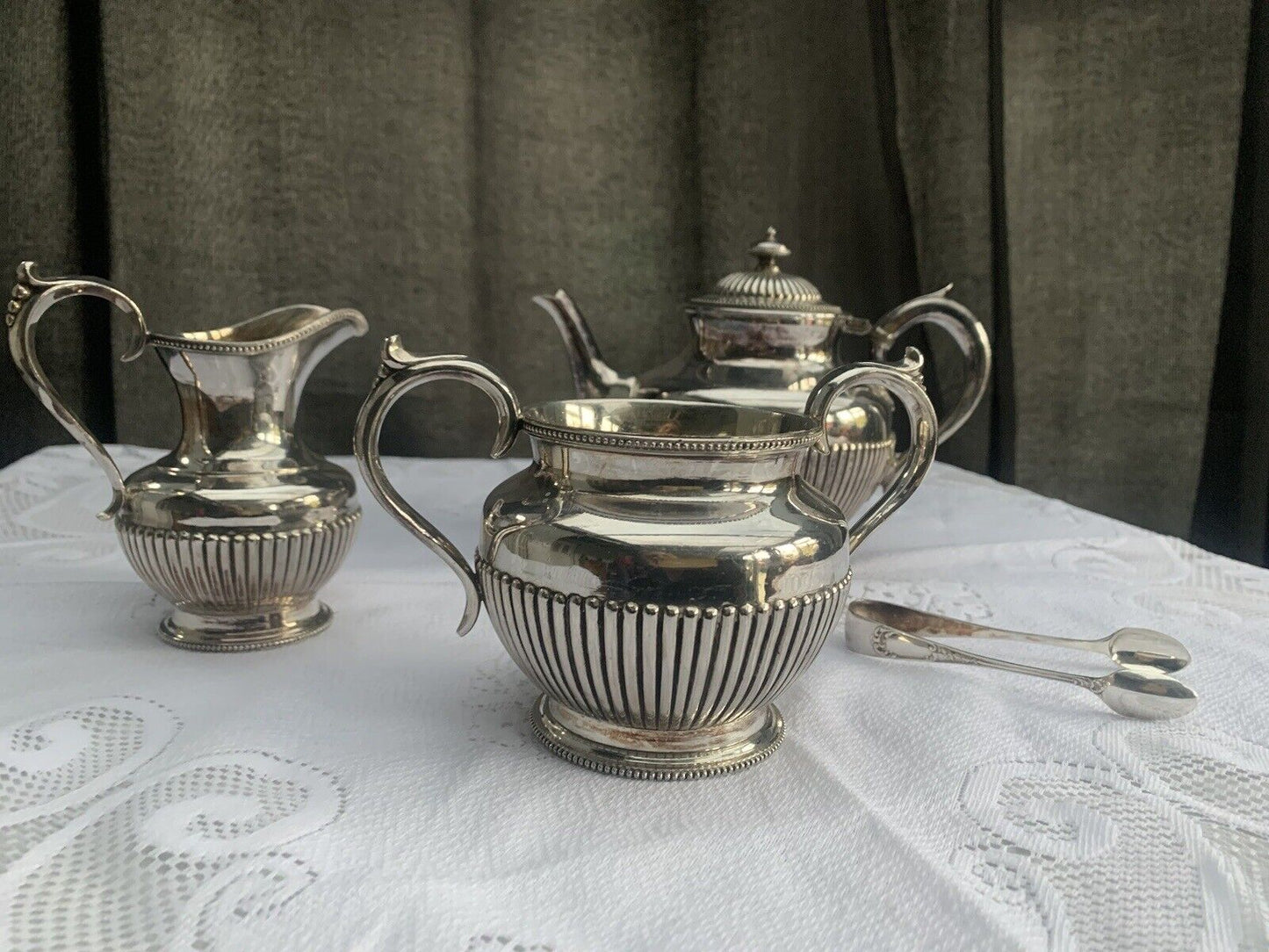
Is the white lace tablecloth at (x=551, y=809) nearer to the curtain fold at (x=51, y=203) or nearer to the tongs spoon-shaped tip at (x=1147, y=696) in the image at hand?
the tongs spoon-shaped tip at (x=1147, y=696)

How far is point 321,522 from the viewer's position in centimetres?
61

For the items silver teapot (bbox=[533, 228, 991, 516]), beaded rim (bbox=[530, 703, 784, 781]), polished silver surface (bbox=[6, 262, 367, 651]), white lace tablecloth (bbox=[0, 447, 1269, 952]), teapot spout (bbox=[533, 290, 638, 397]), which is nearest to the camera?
white lace tablecloth (bbox=[0, 447, 1269, 952])

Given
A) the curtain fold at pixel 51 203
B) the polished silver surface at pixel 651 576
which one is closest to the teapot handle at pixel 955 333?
the polished silver surface at pixel 651 576

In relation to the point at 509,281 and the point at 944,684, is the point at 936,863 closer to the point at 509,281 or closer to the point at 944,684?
the point at 944,684

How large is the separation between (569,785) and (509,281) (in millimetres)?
1028

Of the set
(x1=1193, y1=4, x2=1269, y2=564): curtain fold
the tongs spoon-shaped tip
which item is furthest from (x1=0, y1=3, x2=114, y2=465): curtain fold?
(x1=1193, y1=4, x2=1269, y2=564): curtain fold

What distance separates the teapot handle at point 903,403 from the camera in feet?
1.68

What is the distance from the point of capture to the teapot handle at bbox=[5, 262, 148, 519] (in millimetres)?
552

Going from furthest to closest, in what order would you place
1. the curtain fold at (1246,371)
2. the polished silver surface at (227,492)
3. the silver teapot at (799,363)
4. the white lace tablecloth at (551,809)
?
the curtain fold at (1246,371)
the silver teapot at (799,363)
the polished silver surface at (227,492)
the white lace tablecloth at (551,809)

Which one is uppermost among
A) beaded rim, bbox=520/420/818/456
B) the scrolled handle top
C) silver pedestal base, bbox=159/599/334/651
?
the scrolled handle top

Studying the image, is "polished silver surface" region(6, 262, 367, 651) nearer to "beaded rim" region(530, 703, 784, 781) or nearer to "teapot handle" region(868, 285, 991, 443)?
"beaded rim" region(530, 703, 784, 781)

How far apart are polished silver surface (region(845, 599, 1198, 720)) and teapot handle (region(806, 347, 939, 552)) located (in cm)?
10

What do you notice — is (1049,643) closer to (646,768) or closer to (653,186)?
(646,768)

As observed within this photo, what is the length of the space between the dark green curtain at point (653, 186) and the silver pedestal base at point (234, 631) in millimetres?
742
